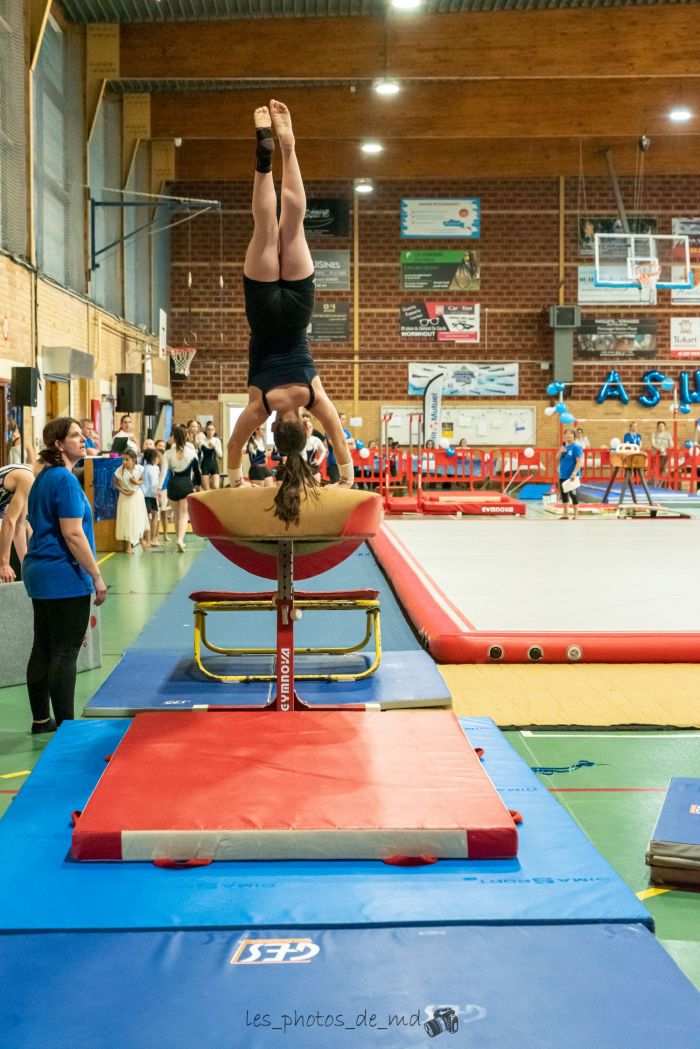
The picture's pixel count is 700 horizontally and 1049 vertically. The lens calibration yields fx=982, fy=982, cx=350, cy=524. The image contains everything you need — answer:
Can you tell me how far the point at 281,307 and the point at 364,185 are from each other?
17.2 m

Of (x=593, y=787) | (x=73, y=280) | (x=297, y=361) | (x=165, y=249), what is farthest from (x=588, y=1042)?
(x=165, y=249)

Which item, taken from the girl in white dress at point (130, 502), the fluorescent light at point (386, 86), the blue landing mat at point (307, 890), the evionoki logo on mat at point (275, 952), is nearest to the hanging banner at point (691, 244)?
the fluorescent light at point (386, 86)

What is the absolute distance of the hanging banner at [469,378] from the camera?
21766 mm

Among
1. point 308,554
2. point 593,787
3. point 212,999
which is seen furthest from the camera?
point 308,554

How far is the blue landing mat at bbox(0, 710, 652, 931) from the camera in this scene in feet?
7.88

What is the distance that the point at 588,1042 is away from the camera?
1.91 meters

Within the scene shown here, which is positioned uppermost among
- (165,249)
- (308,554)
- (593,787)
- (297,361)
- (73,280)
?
(165,249)

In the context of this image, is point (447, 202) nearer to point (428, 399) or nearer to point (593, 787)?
point (428, 399)

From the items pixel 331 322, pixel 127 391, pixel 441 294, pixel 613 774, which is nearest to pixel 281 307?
pixel 613 774

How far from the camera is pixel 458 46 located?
43.4ft

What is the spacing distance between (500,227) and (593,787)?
19.7 metres

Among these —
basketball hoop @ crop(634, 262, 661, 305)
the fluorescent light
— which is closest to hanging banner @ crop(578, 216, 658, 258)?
basketball hoop @ crop(634, 262, 661, 305)

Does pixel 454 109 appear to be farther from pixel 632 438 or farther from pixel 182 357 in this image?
pixel 182 357

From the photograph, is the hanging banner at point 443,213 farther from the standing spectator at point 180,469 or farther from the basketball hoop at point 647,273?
the standing spectator at point 180,469
